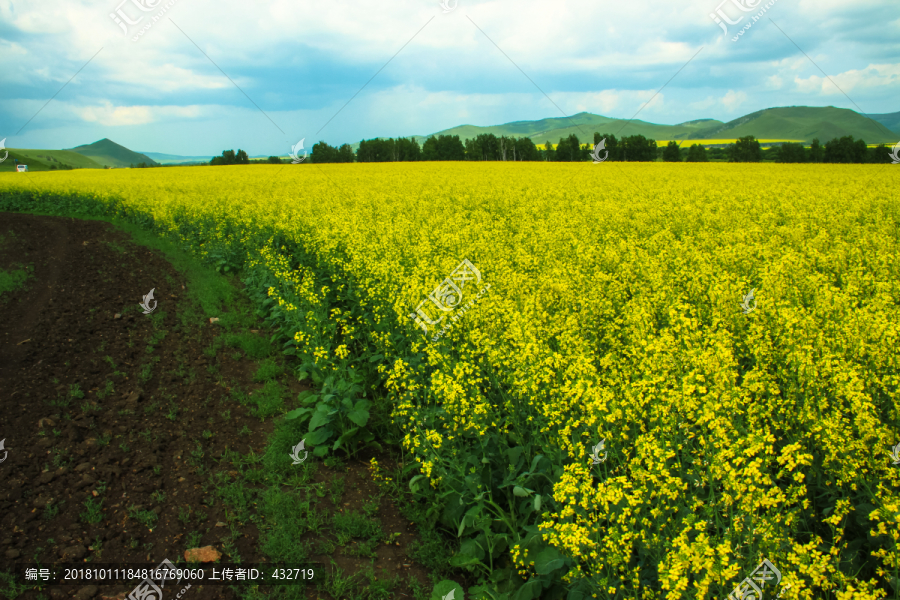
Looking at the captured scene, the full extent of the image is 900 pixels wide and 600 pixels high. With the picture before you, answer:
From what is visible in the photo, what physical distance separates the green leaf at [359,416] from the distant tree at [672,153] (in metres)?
58.8

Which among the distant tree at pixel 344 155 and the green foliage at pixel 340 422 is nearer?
the green foliage at pixel 340 422

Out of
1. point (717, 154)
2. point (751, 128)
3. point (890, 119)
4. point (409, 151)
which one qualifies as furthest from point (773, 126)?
point (409, 151)

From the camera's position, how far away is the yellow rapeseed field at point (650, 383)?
281cm

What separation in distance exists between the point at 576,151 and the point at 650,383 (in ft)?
202

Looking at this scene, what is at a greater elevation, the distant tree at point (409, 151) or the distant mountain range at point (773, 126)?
the distant mountain range at point (773, 126)

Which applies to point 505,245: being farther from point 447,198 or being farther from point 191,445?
A: point 447,198

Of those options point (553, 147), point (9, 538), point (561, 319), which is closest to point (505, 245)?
point (561, 319)

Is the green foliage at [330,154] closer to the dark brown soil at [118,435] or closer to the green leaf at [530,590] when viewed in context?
the dark brown soil at [118,435]

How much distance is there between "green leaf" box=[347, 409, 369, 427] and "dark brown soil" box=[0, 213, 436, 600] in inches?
20.5

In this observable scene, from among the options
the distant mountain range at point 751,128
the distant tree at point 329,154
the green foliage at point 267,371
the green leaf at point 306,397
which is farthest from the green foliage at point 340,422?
the distant mountain range at point 751,128

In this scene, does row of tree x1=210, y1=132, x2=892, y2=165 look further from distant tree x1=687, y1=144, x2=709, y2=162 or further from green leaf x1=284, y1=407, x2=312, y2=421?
green leaf x1=284, y1=407, x2=312, y2=421

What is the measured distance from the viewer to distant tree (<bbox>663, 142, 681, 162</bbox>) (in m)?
55.6

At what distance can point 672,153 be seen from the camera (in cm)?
5612

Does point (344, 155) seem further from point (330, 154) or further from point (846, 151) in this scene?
point (846, 151)
